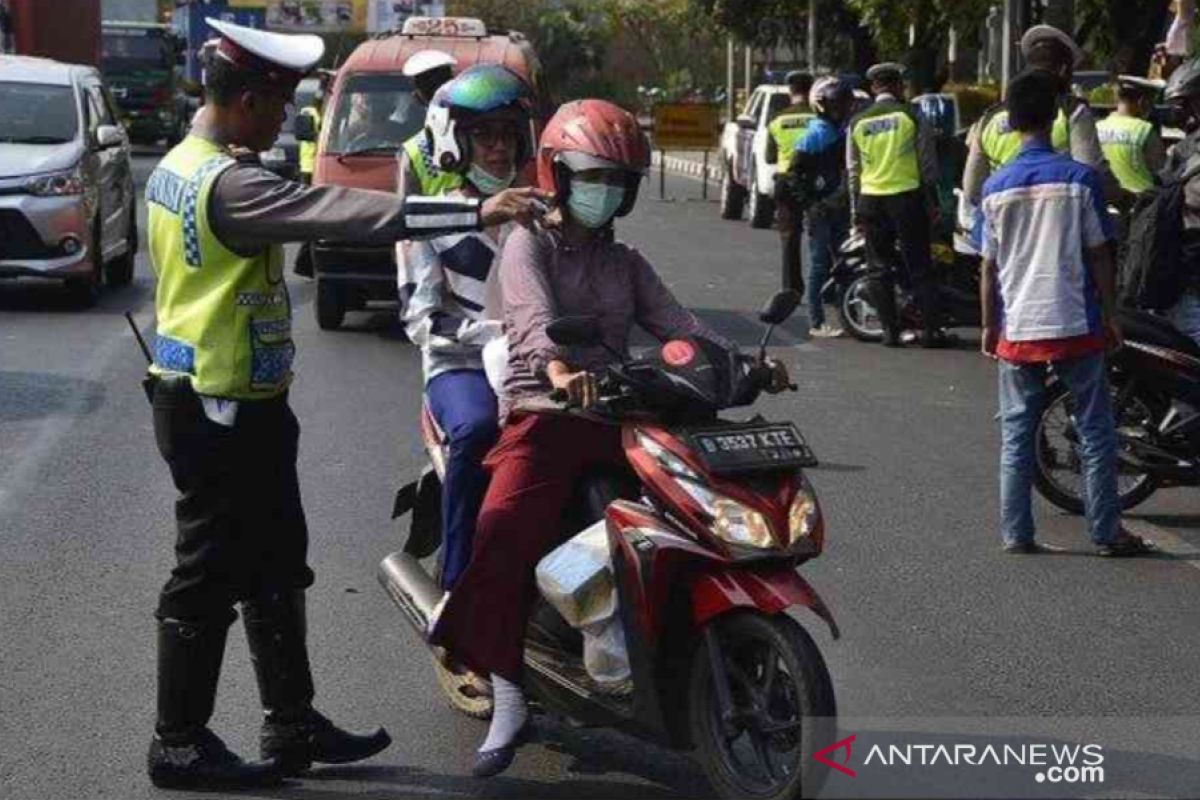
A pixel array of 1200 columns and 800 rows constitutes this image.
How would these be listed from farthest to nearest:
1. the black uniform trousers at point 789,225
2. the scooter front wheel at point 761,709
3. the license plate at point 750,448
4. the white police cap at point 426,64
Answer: the black uniform trousers at point 789,225
the white police cap at point 426,64
the license plate at point 750,448
the scooter front wheel at point 761,709

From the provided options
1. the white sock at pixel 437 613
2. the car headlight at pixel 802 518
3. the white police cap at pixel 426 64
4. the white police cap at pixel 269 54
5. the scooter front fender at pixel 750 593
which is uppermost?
the white police cap at pixel 269 54

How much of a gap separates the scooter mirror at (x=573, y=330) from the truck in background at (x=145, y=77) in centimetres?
4247

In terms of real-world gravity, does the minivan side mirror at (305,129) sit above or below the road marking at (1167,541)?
above

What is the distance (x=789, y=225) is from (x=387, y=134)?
9.69 ft

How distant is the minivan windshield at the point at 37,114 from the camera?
19578 mm

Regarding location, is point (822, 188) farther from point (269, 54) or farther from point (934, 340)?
point (269, 54)

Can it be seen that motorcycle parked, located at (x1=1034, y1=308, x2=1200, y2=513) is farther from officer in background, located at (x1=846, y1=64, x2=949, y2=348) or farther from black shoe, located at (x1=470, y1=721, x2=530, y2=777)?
officer in background, located at (x1=846, y1=64, x2=949, y2=348)

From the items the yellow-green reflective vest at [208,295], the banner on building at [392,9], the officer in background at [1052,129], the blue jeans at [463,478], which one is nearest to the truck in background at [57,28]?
the officer in background at [1052,129]

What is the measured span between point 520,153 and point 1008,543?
10.9ft

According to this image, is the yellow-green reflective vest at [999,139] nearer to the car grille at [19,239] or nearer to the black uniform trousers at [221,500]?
the car grille at [19,239]

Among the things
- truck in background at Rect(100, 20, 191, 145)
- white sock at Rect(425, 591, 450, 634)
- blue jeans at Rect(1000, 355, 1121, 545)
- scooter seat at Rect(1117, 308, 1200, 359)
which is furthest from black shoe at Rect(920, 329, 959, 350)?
truck in background at Rect(100, 20, 191, 145)

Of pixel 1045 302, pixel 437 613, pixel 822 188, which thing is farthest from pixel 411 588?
pixel 822 188

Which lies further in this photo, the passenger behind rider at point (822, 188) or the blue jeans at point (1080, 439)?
the passenger behind rider at point (822, 188)

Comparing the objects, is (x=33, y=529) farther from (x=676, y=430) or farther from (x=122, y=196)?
(x=122, y=196)
